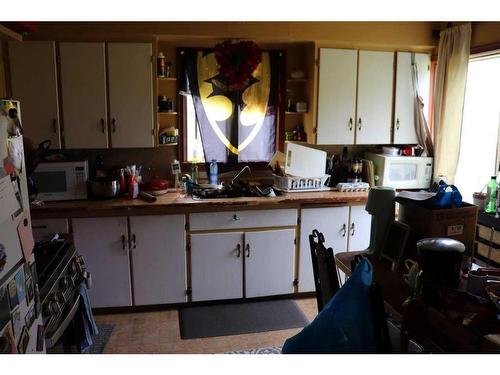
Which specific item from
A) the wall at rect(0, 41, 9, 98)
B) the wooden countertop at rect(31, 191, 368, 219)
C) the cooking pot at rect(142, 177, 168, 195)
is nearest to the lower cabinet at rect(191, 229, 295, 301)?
the wooden countertop at rect(31, 191, 368, 219)

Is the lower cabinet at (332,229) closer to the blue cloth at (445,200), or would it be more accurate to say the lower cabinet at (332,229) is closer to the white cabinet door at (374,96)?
the white cabinet door at (374,96)

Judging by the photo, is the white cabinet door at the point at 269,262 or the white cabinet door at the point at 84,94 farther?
the white cabinet door at the point at 269,262

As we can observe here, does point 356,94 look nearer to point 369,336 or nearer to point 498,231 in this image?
point 498,231

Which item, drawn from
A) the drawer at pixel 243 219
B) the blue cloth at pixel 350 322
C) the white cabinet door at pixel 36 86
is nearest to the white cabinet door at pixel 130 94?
the white cabinet door at pixel 36 86

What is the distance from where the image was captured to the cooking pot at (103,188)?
130 inches

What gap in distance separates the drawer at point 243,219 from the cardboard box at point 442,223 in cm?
147

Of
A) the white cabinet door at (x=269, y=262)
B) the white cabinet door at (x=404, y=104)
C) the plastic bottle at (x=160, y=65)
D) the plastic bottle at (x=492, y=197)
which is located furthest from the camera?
the white cabinet door at (x=404, y=104)

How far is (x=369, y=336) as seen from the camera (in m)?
1.28

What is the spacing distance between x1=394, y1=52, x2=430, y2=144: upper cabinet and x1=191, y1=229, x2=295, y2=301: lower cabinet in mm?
1388

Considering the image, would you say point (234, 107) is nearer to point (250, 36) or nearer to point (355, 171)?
point (250, 36)

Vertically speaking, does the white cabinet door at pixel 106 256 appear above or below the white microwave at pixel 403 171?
below

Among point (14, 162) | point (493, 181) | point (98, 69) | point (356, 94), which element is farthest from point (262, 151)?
point (14, 162)

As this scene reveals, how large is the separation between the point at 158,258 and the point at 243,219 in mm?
712

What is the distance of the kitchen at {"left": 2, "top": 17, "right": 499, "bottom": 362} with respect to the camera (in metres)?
3.25
